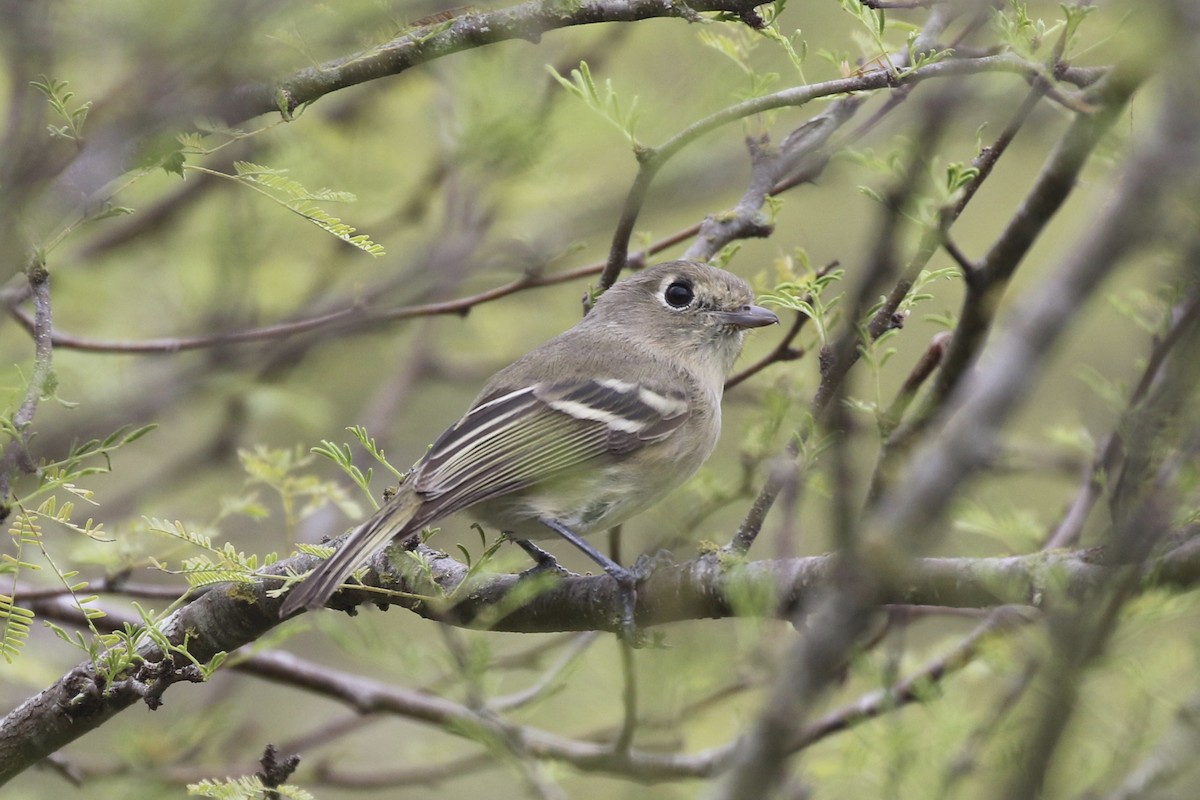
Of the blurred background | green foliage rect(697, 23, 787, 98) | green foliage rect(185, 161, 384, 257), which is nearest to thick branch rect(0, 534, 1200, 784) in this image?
the blurred background

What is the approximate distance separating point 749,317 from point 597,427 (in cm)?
80

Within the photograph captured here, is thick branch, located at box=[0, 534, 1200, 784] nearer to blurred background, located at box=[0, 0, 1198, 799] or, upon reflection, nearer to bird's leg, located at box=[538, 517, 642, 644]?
bird's leg, located at box=[538, 517, 642, 644]

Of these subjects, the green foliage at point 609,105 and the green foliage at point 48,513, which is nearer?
the green foliage at point 48,513

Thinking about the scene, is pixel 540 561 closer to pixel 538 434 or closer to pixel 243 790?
pixel 538 434

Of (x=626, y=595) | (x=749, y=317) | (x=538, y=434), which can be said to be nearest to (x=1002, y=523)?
(x=626, y=595)

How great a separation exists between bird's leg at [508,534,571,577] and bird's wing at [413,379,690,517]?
0.74ft

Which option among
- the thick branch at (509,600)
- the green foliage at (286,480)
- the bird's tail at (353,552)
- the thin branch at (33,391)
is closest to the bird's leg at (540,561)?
the thick branch at (509,600)

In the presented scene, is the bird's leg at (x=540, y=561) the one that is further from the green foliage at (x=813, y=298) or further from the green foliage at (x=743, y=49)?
the green foliage at (x=743, y=49)

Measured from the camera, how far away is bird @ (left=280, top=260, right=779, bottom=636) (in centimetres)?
347

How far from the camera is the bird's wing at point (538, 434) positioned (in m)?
3.54

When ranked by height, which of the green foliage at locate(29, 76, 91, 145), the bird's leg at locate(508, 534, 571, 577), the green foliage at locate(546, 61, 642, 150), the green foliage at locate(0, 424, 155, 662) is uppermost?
the green foliage at locate(29, 76, 91, 145)

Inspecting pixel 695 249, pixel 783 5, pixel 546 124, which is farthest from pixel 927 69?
pixel 546 124

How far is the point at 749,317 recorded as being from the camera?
4414 mm

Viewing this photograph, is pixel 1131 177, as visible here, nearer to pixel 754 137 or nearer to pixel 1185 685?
pixel 1185 685
